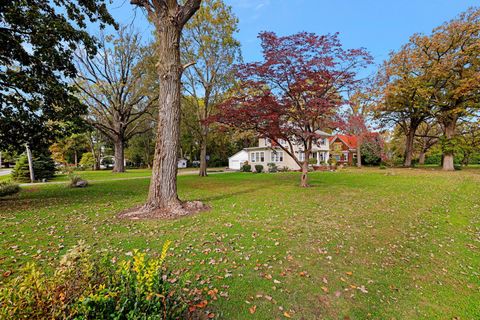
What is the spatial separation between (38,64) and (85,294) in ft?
30.4

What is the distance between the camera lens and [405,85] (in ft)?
69.7

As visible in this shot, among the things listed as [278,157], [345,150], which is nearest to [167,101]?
[278,157]

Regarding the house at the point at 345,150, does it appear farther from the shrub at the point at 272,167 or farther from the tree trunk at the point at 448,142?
the tree trunk at the point at 448,142

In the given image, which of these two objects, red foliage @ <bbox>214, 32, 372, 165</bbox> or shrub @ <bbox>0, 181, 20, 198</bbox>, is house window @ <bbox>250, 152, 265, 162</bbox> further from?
shrub @ <bbox>0, 181, 20, 198</bbox>

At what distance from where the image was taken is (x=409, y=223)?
19.9 feet

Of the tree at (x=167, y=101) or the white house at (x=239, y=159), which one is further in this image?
the white house at (x=239, y=159)

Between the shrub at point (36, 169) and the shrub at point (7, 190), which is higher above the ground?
the shrub at point (36, 169)

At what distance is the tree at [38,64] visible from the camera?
6965 millimetres

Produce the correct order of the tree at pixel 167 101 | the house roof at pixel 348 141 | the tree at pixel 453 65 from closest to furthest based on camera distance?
the tree at pixel 167 101, the tree at pixel 453 65, the house roof at pixel 348 141

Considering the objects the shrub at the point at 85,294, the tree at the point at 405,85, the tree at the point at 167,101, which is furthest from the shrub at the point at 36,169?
the tree at the point at 405,85

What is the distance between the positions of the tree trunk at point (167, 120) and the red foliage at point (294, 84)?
4.60 m

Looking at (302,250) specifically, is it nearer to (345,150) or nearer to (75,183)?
(75,183)

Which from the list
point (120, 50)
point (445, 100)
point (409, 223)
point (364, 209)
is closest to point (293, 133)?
point (364, 209)

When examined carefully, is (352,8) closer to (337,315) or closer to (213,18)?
(213,18)
